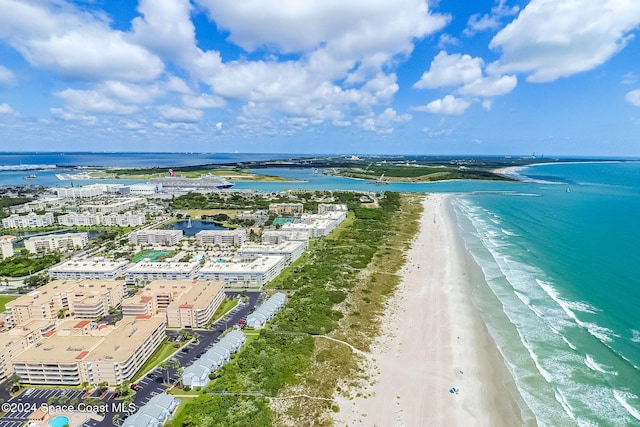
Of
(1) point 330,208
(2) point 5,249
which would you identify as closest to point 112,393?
(2) point 5,249

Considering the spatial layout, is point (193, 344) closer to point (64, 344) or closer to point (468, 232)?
point (64, 344)

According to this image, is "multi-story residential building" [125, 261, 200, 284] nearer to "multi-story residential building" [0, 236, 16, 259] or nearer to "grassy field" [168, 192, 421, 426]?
"grassy field" [168, 192, 421, 426]

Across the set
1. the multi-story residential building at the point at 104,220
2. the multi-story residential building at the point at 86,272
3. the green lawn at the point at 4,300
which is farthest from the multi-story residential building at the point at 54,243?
the green lawn at the point at 4,300

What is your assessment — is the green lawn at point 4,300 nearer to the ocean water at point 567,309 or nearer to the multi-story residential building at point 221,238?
the multi-story residential building at point 221,238

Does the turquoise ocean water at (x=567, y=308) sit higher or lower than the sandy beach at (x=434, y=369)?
higher

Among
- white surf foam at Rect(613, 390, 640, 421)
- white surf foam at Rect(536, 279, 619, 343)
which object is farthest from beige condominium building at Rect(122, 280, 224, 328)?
white surf foam at Rect(536, 279, 619, 343)

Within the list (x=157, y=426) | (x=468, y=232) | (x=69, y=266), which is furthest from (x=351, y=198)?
(x=157, y=426)
